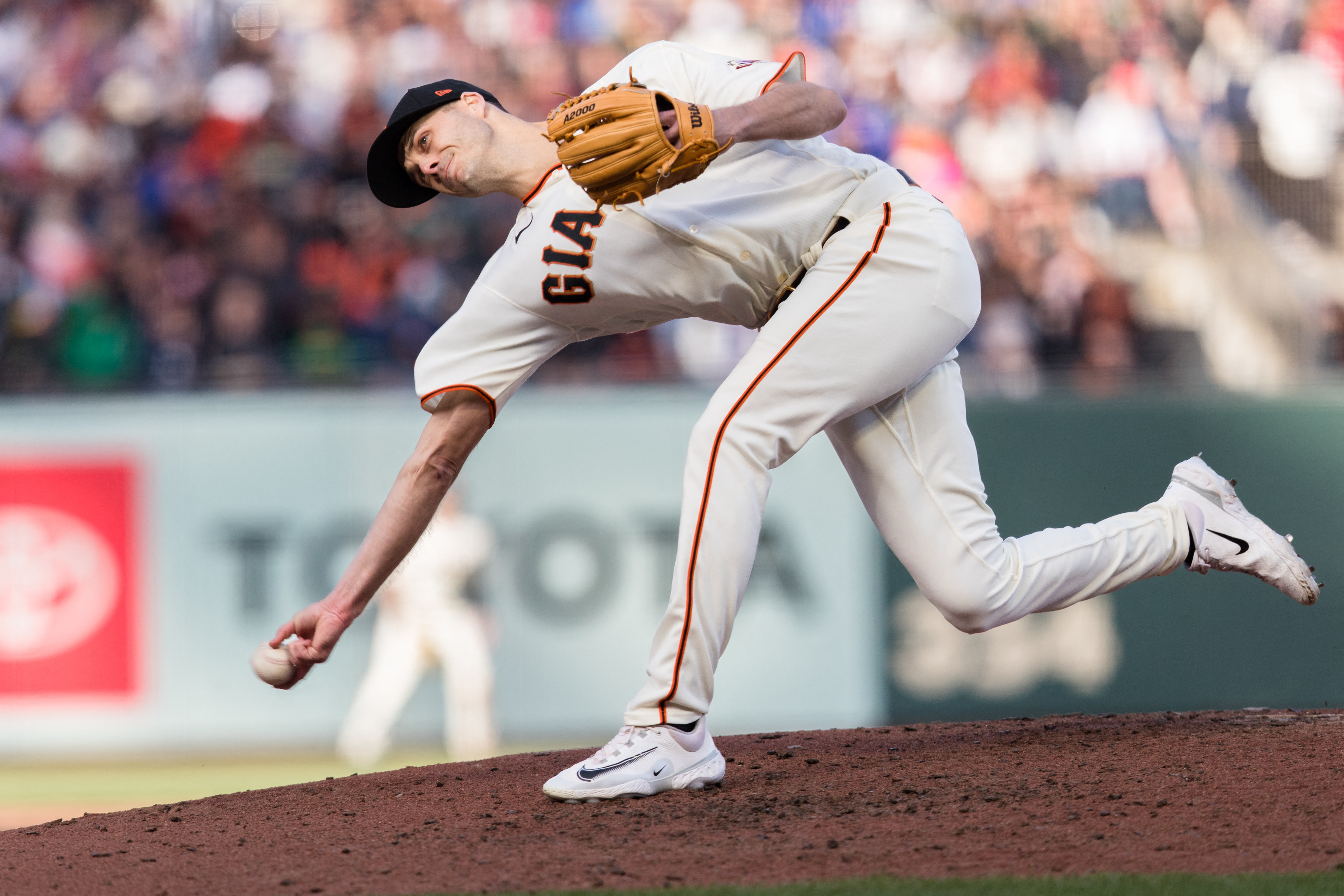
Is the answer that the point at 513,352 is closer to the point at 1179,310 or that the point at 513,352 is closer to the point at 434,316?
the point at 434,316

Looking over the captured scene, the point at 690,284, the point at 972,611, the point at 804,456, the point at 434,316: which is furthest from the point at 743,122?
the point at 434,316

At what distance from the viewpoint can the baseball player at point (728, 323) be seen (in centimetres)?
319

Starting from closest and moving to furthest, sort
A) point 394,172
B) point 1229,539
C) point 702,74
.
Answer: point 702,74
point 394,172
point 1229,539

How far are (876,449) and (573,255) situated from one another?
0.84 metres

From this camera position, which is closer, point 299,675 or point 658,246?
point 658,246

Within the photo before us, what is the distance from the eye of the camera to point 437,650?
7.45 metres

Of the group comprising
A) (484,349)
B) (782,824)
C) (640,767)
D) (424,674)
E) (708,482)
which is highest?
(484,349)

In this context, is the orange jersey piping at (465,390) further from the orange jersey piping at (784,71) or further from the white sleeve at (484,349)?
the orange jersey piping at (784,71)

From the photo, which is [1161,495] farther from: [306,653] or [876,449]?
[306,653]

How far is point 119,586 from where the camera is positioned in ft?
24.5

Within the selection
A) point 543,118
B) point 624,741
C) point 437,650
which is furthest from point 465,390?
point 543,118

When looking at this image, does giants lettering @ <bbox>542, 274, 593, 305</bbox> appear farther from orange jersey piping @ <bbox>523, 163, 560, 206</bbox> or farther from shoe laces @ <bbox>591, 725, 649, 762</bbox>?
shoe laces @ <bbox>591, 725, 649, 762</bbox>

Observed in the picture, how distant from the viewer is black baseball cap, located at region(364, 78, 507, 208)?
3455mm

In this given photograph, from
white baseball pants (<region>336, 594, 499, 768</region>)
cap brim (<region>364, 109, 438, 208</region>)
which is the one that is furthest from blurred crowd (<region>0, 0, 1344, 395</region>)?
cap brim (<region>364, 109, 438, 208</region>)
